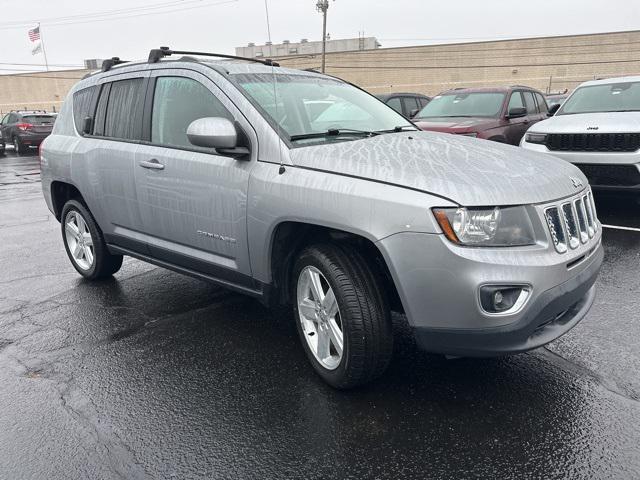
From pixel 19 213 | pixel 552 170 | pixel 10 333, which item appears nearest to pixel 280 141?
pixel 552 170

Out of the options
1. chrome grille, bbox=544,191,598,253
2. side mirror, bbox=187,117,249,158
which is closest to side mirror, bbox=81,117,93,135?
side mirror, bbox=187,117,249,158

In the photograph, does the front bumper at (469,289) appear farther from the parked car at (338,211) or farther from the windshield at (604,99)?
the windshield at (604,99)

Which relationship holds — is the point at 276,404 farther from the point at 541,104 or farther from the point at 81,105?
the point at 541,104

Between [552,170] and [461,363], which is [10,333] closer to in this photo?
[461,363]

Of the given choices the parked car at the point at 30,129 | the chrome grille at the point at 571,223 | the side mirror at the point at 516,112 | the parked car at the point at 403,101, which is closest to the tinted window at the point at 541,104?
the side mirror at the point at 516,112

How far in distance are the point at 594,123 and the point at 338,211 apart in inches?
213

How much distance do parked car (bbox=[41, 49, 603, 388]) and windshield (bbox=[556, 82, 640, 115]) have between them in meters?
4.92

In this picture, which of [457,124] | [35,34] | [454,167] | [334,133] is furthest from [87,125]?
[35,34]

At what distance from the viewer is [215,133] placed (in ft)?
10.0

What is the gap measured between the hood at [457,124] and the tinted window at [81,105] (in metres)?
4.82

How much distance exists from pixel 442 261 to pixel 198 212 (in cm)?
180

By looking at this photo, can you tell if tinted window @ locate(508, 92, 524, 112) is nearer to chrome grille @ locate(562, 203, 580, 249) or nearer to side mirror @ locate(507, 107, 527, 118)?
side mirror @ locate(507, 107, 527, 118)

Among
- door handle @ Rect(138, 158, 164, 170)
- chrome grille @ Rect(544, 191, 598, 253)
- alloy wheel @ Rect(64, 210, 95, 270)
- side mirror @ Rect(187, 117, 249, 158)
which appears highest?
side mirror @ Rect(187, 117, 249, 158)

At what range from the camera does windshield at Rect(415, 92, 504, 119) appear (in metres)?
9.10
